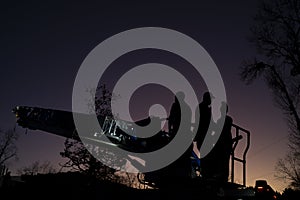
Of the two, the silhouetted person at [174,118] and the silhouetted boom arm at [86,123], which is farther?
the silhouetted boom arm at [86,123]

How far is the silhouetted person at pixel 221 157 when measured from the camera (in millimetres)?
5684

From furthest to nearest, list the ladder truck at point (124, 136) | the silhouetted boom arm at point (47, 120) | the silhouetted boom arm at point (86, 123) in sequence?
1. the silhouetted boom arm at point (47, 120)
2. the silhouetted boom arm at point (86, 123)
3. the ladder truck at point (124, 136)

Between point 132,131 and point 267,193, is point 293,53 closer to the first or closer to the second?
point 132,131

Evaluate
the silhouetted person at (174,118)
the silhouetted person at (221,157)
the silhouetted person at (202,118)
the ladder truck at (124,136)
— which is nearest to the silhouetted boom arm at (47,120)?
the ladder truck at (124,136)

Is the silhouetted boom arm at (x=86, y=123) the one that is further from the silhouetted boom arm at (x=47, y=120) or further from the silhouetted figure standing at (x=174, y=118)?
the silhouetted figure standing at (x=174, y=118)

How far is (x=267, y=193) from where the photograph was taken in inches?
221

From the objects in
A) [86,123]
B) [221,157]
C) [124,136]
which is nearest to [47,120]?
[86,123]

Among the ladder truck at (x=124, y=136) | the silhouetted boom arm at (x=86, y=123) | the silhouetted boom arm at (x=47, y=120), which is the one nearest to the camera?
the ladder truck at (x=124, y=136)

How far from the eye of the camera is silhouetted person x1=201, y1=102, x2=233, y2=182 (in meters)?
5.68

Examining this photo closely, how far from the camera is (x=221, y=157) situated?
577 centimetres

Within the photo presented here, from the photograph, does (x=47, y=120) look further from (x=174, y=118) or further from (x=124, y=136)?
(x=174, y=118)

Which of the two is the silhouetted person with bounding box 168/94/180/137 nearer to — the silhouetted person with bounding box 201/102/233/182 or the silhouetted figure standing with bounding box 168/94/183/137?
the silhouetted figure standing with bounding box 168/94/183/137

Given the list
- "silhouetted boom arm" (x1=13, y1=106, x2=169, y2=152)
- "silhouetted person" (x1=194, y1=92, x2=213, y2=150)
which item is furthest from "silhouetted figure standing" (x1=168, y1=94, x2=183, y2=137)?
"silhouetted boom arm" (x1=13, y1=106, x2=169, y2=152)

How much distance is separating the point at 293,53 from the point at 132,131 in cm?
1236
